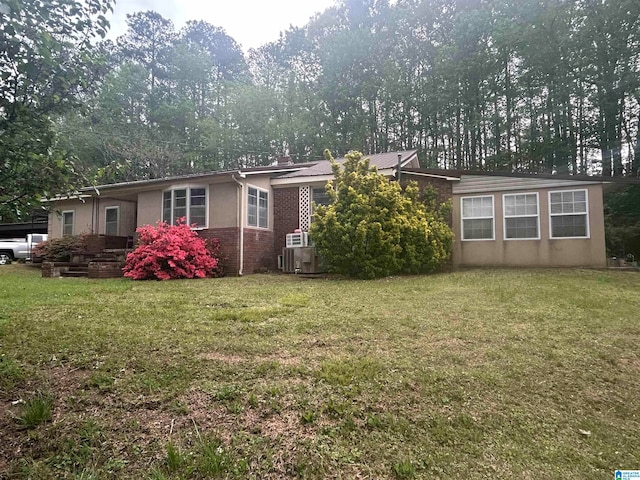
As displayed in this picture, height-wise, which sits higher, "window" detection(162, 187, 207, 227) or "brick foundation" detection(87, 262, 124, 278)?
"window" detection(162, 187, 207, 227)

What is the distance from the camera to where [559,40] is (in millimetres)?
20312

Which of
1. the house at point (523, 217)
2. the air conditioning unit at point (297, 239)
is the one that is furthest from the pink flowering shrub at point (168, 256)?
the house at point (523, 217)

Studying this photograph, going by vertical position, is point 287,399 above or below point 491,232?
below

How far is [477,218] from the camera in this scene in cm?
1195

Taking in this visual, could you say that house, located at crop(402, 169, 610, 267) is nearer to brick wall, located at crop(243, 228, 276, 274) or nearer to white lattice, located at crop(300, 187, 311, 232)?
white lattice, located at crop(300, 187, 311, 232)

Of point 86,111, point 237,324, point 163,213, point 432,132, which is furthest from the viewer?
point 432,132

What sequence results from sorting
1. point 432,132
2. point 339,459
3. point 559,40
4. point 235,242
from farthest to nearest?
1. point 432,132
2. point 559,40
3. point 235,242
4. point 339,459

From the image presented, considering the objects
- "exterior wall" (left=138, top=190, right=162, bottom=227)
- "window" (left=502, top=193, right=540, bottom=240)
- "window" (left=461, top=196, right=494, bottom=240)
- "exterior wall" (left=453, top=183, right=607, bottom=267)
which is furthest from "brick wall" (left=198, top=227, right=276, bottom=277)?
"window" (left=502, top=193, right=540, bottom=240)

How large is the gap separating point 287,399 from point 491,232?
10.5 m

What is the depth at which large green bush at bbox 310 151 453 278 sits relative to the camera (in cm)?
961

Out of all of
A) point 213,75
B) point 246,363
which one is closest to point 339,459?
point 246,363

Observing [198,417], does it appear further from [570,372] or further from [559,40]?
[559,40]

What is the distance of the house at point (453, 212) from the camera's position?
35.9 ft

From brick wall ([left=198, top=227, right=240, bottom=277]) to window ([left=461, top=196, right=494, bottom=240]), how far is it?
6899 mm
